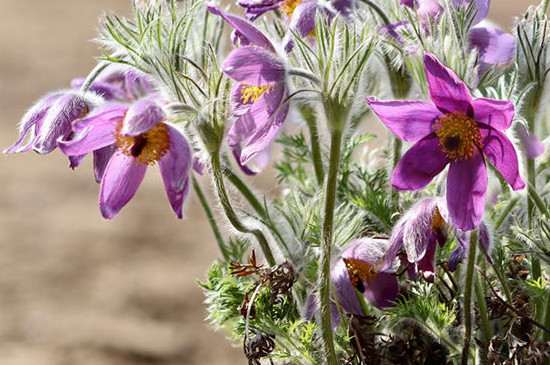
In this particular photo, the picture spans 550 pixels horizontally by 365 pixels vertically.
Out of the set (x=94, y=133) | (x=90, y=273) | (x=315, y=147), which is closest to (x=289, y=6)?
(x=315, y=147)

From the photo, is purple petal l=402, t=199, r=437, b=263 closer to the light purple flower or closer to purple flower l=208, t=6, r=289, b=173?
the light purple flower

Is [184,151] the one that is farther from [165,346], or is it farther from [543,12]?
[165,346]

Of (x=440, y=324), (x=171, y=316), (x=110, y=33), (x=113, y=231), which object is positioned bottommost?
(x=440, y=324)

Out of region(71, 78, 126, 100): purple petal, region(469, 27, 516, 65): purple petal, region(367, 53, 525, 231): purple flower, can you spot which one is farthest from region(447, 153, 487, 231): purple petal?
region(71, 78, 126, 100): purple petal

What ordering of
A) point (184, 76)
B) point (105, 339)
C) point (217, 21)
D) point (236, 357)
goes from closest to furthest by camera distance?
point (184, 76) < point (217, 21) < point (105, 339) < point (236, 357)

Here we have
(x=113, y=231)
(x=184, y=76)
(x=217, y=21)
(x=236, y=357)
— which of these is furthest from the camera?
(x=113, y=231)

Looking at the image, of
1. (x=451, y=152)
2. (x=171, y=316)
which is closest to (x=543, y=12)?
(x=451, y=152)
